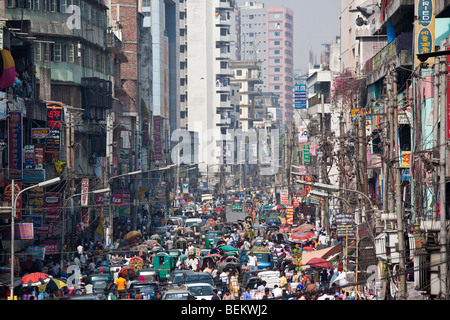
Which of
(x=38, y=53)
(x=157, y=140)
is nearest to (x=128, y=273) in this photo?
(x=38, y=53)

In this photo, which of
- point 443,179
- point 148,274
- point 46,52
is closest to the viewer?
point 443,179

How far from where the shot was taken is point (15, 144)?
35.4m

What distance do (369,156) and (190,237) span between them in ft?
41.8

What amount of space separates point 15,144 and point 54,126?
35.1ft

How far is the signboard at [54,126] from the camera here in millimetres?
43181

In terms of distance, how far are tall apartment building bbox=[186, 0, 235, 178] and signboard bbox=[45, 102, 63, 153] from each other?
9972 cm

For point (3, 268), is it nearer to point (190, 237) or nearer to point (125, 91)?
point (190, 237)

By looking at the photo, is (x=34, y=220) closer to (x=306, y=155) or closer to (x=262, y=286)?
(x=262, y=286)

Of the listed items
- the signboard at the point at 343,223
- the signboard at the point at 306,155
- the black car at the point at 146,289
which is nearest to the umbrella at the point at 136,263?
the black car at the point at 146,289

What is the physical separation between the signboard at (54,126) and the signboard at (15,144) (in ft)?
23.8

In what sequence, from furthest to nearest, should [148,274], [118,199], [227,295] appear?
[118,199], [148,274], [227,295]

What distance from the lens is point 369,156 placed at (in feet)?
164

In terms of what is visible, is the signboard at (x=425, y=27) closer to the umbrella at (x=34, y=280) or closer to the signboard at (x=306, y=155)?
the umbrella at (x=34, y=280)
